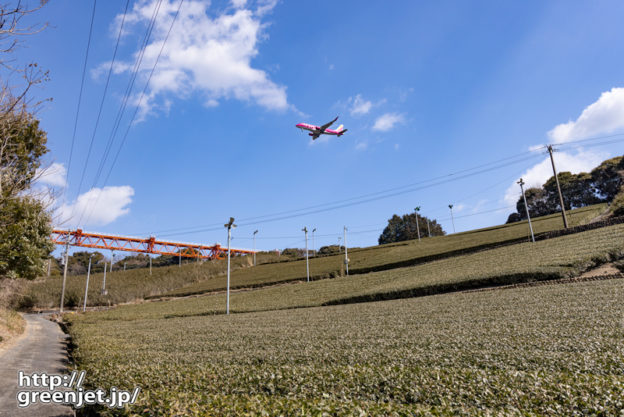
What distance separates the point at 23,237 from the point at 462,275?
3341cm

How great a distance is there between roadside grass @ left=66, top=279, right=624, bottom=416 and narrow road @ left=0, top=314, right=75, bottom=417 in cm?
146

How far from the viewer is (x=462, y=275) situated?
111 feet

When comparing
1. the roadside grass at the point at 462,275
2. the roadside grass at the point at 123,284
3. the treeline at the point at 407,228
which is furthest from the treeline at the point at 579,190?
the roadside grass at the point at 123,284

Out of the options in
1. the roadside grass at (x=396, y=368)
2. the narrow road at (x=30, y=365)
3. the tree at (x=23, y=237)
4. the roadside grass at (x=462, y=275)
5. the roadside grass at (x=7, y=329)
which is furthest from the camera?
the roadside grass at (x=462, y=275)

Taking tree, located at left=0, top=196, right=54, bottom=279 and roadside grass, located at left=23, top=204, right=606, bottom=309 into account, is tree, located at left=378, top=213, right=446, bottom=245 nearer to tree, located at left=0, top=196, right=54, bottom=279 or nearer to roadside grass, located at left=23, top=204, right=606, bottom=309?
roadside grass, located at left=23, top=204, right=606, bottom=309

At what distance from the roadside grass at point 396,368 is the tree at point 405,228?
338 ft

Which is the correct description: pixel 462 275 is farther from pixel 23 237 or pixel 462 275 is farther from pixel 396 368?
pixel 23 237

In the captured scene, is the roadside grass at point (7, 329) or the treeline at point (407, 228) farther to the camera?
the treeline at point (407, 228)

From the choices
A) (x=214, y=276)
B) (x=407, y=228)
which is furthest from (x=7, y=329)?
(x=407, y=228)

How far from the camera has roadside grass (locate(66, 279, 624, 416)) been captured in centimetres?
604

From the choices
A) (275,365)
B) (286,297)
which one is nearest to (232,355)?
(275,365)

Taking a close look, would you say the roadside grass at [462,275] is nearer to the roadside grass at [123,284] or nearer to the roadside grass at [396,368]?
the roadside grass at [396,368]

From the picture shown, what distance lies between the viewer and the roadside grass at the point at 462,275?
29312mm

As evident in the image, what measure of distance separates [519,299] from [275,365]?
17373 mm
